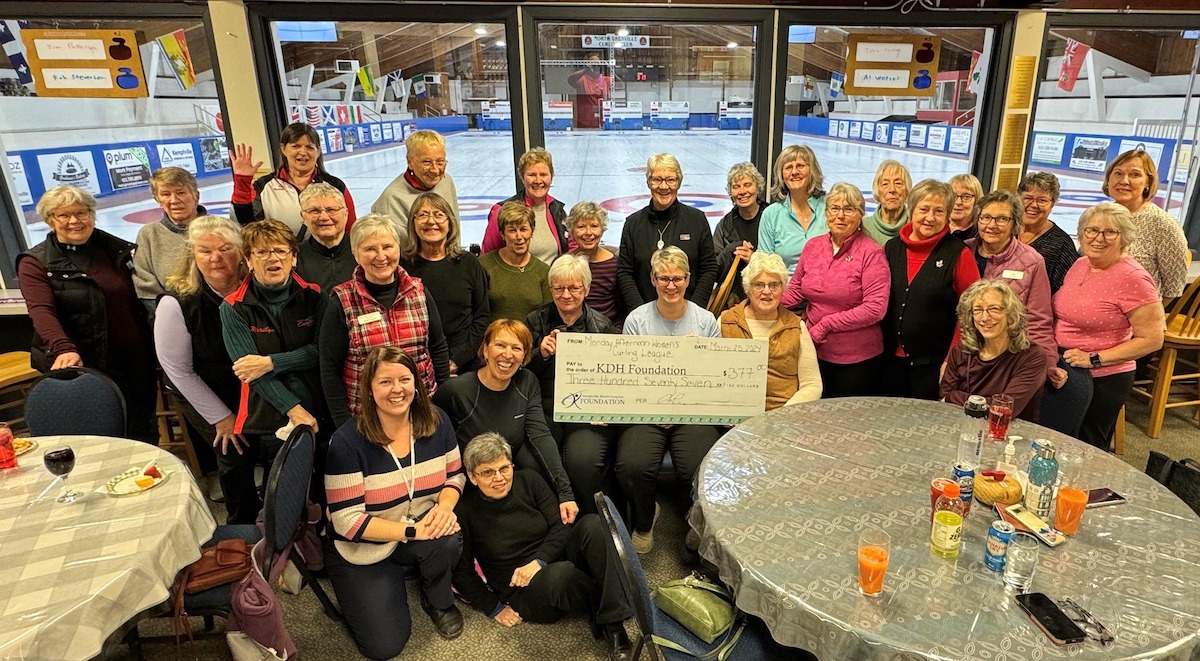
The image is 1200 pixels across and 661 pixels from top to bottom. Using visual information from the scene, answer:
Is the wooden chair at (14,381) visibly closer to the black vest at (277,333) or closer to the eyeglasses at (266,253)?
the black vest at (277,333)

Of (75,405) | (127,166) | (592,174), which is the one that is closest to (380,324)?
(75,405)

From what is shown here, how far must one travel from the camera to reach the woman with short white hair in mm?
2992

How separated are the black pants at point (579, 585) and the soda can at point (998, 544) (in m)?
1.24

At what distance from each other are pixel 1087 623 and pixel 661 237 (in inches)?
98.8

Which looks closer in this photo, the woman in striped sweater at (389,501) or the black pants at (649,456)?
the woman in striped sweater at (389,501)

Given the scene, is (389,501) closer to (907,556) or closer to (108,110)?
(907,556)

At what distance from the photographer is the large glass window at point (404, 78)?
15.2 feet

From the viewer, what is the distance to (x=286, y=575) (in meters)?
2.82

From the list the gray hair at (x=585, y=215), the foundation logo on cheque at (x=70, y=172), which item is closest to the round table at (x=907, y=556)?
the gray hair at (x=585, y=215)

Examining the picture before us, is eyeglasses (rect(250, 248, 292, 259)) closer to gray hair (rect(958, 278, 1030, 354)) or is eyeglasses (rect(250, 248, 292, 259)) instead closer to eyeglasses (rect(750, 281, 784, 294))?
eyeglasses (rect(750, 281, 784, 294))

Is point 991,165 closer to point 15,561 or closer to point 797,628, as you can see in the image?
point 797,628

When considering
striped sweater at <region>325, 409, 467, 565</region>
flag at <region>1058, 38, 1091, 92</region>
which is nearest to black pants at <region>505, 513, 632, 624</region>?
striped sweater at <region>325, 409, 467, 565</region>

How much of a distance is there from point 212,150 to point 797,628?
17.4ft

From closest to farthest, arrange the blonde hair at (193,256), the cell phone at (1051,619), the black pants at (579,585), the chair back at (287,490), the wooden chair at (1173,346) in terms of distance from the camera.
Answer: the cell phone at (1051,619) < the chair back at (287,490) < the black pants at (579,585) < the blonde hair at (193,256) < the wooden chair at (1173,346)
